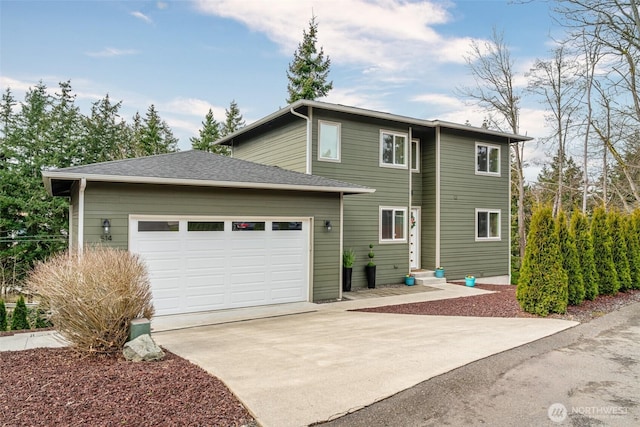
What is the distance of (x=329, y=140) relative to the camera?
10961mm

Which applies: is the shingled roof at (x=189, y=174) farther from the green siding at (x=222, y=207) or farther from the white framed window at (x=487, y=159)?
the white framed window at (x=487, y=159)

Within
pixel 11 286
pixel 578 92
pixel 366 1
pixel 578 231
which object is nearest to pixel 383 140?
pixel 366 1

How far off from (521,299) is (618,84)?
329 inches

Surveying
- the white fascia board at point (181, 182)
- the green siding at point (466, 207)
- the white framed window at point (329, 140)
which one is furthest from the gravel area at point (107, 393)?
the green siding at point (466, 207)

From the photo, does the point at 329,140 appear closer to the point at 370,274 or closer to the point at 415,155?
the point at 415,155

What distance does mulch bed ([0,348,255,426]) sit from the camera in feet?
9.98

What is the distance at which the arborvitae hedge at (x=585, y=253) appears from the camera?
888cm

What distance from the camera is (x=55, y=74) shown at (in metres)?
22.2

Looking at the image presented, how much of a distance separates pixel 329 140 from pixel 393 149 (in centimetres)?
246

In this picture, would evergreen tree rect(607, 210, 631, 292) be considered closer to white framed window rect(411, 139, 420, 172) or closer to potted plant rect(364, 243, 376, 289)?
white framed window rect(411, 139, 420, 172)

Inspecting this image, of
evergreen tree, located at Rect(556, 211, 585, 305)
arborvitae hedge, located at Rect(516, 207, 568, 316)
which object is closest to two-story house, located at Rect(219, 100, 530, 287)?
arborvitae hedge, located at Rect(516, 207, 568, 316)

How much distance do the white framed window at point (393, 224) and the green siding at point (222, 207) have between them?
2.86m

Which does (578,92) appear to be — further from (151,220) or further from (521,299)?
(151,220)

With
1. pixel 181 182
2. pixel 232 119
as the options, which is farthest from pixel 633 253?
pixel 232 119
